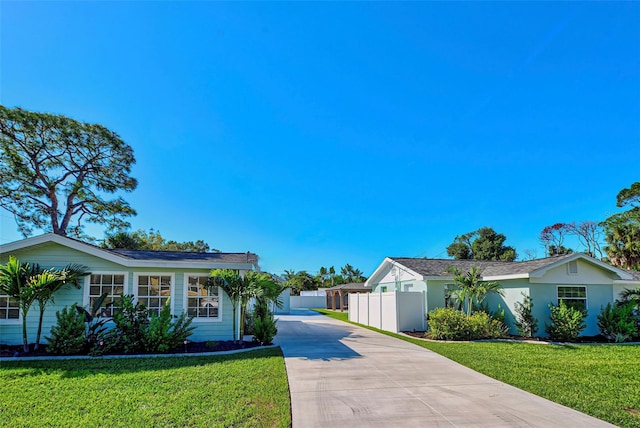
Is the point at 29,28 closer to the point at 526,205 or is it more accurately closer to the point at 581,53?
the point at 581,53

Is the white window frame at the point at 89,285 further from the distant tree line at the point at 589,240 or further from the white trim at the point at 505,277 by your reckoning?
the distant tree line at the point at 589,240

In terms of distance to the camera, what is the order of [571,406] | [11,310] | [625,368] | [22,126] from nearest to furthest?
[571,406]
[625,368]
[11,310]
[22,126]

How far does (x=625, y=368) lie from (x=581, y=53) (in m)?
11.4

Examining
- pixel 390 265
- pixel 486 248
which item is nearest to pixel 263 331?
pixel 390 265

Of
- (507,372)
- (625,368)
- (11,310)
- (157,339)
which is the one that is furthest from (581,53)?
(11,310)

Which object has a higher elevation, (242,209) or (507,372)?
(242,209)

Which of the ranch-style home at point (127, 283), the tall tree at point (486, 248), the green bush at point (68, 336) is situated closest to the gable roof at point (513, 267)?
the ranch-style home at point (127, 283)

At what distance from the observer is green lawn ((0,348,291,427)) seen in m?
4.99

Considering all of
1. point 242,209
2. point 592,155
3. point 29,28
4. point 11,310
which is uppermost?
point 29,28

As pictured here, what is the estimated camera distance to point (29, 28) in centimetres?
1191

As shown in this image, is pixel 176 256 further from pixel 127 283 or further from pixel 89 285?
pixel 89 285

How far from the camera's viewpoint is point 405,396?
20.4 ft

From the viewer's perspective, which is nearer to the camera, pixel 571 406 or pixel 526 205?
pixel 571 406

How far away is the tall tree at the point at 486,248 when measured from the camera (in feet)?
142
